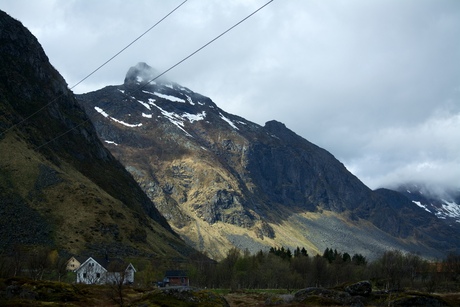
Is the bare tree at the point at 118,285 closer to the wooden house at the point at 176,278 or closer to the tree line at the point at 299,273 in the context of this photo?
the wooden house at the point at 176,278

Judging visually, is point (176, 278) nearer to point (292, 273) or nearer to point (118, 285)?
point (292, 273)

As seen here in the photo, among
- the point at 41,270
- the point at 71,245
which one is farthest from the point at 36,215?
the point at 41,270

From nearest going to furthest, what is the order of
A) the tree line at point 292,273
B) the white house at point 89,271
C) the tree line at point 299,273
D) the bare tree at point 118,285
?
the bare tree at point 118,285 → the white house at point 89,271 → the tree line at point 292,273 → the tree line at point 299,273

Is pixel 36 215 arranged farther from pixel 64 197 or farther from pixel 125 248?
pixel 125 248

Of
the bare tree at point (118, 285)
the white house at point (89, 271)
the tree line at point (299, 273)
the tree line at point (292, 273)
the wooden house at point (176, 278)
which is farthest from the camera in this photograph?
the tree line at point (299, 273)

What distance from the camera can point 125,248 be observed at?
17450 cm

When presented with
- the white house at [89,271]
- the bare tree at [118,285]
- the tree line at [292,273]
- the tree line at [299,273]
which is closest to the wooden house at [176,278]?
the tree line at [292,273]

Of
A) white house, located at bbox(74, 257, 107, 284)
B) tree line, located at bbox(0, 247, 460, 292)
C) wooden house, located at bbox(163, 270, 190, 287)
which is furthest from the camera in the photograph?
wooden house, located at bbox(163, 270, 190, 287)

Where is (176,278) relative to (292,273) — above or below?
below

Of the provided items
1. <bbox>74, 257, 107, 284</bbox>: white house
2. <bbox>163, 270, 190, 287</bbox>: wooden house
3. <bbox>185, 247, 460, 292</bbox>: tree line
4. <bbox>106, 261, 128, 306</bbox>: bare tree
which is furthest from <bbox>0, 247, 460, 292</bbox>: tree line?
<bbox>106, 261, 128, 306</bbox>: bare tree

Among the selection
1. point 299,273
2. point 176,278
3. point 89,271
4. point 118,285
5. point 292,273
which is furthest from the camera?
point 299,273

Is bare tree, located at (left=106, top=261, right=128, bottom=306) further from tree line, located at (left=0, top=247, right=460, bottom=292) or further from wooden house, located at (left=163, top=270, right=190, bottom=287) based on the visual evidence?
tree line, located at (left=0, top=247, right=460, bottom=292)

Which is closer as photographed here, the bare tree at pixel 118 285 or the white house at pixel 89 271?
the bare tree at pixel 118 285

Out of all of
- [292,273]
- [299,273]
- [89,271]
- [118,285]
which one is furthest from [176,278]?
[118,285]
